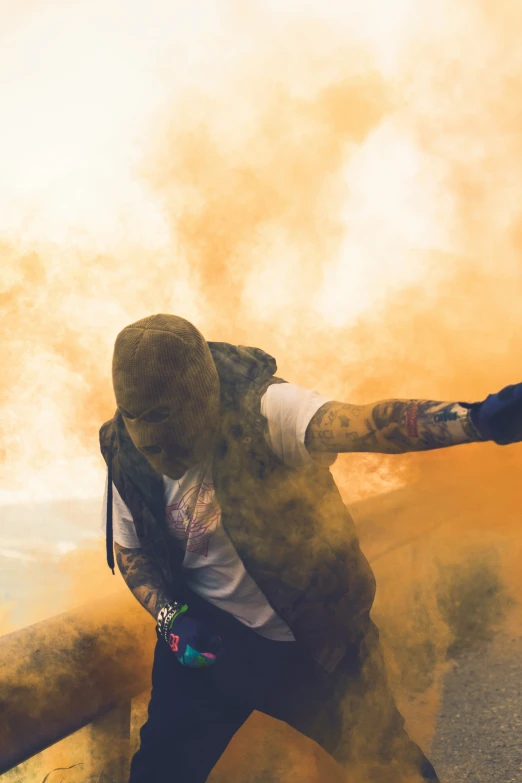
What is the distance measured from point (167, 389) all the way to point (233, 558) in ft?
2.07

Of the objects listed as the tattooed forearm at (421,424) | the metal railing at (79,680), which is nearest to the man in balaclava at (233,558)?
the tattooed forearm at (421,424)

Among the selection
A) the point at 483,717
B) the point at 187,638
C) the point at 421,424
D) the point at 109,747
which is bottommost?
the point at 483,717

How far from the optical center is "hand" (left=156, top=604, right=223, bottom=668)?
222 centimetres

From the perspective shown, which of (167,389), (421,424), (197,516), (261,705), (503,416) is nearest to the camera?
(503,416)

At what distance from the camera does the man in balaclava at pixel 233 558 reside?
7.20 feet

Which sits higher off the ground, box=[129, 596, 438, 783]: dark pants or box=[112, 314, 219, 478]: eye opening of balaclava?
box=[112, 314, 219, 478]: eye opening of balaclava

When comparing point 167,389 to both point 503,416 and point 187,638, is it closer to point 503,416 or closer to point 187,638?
point 187,638

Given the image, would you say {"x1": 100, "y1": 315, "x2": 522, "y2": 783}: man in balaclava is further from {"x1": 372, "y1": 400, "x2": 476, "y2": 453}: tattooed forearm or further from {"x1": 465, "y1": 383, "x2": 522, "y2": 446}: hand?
{"x1": 465, "y1": 383, "x2": 522, "y2": 446}: hand

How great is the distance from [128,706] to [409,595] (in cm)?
161

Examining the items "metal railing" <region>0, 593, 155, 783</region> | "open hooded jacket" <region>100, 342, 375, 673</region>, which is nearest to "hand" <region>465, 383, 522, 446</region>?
"open hooded jacket" <region>100, 342, 375, 673</region>

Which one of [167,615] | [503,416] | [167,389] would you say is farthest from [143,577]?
[503,416]

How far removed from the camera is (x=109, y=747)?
3.17 metres

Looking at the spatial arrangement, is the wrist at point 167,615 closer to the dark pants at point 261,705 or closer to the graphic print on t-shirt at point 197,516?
the dark pants at point 261,705

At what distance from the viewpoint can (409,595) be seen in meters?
3.80
